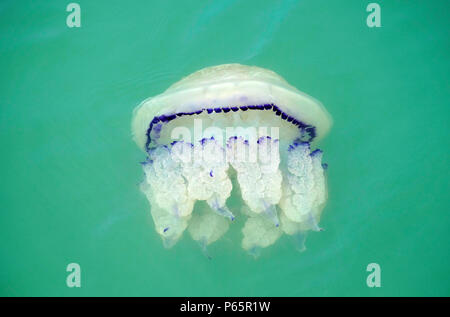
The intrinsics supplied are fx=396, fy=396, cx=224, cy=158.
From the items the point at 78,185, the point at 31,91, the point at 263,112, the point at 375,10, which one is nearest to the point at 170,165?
the point at 263,112

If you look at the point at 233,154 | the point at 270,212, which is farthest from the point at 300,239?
the point at 233,154

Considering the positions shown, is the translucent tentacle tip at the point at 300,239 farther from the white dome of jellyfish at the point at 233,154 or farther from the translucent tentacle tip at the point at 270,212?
the translucent tentacle tip at the point at 270,212

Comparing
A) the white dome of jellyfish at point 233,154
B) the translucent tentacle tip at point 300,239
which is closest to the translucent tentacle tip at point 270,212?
the white dome of jellyfish at point 233,154

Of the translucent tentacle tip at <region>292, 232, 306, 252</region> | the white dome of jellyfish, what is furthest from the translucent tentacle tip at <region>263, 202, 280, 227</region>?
the translucent tentacle tip at <region>292, 232, 306, 252</region>

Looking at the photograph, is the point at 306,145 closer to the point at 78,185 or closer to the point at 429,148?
the point at 429,148

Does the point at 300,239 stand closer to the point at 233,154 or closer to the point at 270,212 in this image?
the point at 270,212

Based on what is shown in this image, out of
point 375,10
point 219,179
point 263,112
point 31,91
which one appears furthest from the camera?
point 31,91

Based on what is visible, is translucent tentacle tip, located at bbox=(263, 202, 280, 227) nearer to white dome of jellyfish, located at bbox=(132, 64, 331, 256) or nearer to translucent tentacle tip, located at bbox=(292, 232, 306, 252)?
white dome of jellyfish, located at bbox=(132, 64, 331, 256)

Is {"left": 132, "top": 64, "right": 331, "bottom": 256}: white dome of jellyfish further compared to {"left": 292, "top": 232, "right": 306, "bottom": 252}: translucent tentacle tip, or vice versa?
{"left": 292, "top": 232, "right": 306, "bottom": 252}: translucent tentacle tip
